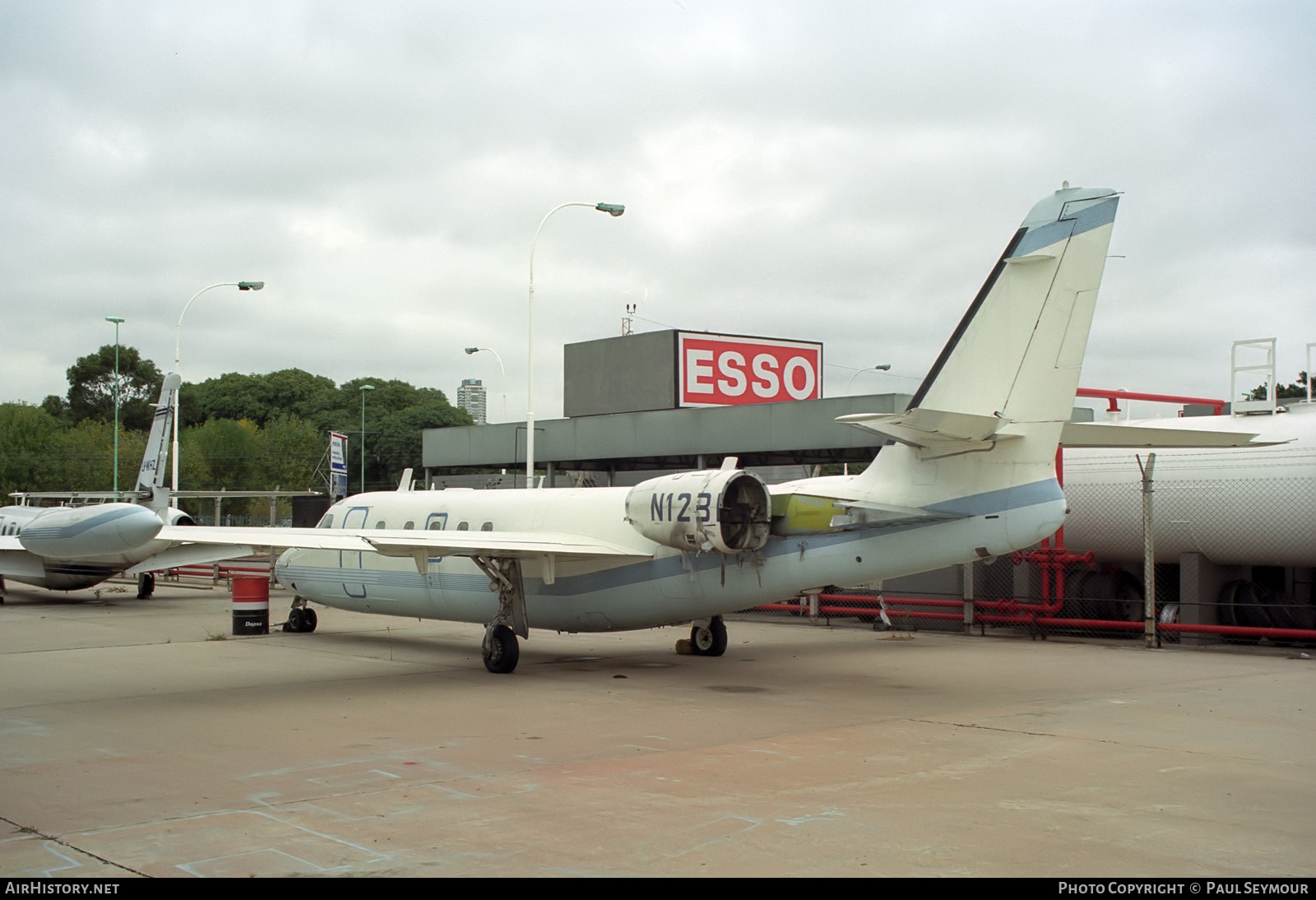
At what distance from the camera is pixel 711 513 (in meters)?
13.2

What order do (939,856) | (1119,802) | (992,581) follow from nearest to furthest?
1. (939,856)
2. (1119,802)
3. (992,581)

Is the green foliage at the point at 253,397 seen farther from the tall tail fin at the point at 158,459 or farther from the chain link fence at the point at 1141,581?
the chain link fence at the point at 1141,581

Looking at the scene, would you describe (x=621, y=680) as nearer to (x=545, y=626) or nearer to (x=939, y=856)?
(x=545, y=626)

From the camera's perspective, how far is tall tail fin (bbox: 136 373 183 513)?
83.1 feet

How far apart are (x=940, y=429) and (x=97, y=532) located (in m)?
18.1

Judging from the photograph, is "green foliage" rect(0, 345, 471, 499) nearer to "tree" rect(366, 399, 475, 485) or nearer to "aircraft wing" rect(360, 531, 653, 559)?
"tree" rect(366, 399, 475, 485)

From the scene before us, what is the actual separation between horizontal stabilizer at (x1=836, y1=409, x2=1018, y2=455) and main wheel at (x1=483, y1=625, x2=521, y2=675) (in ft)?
19.9

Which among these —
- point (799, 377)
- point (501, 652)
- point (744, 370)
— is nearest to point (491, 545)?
point (501, 652)

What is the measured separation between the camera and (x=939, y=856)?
6.08 meters

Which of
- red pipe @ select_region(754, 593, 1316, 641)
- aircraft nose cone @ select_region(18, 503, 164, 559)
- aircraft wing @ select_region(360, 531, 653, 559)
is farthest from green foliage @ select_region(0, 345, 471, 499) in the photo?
aircraft wing @ select_region(360, 531, 653, 559)

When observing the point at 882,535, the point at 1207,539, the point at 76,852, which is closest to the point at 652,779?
the point at 76,852

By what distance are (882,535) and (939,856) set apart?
22.7 ft

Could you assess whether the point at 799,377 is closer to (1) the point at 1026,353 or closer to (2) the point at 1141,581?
(2) the point at 1141,581

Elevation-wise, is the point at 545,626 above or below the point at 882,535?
below
